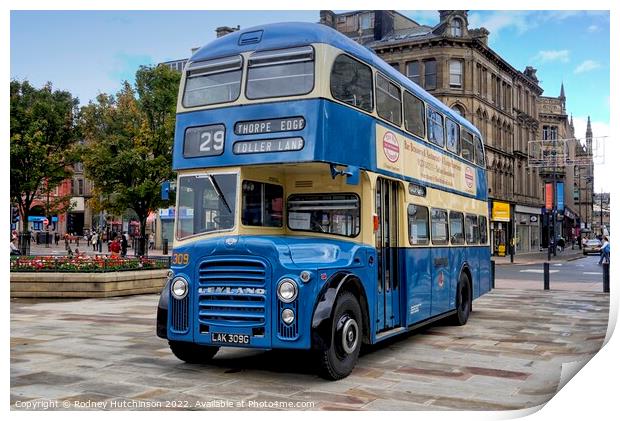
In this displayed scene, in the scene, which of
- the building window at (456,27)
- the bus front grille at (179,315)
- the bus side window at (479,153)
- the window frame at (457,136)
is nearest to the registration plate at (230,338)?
the bus front grille at (179,315)

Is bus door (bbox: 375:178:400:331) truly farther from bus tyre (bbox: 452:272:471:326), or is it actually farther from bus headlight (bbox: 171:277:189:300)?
bus tyre (bbox: 452:272:471:326)

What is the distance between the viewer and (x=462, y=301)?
1380 centimetres

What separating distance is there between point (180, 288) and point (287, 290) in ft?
4.92

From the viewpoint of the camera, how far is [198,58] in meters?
9.10

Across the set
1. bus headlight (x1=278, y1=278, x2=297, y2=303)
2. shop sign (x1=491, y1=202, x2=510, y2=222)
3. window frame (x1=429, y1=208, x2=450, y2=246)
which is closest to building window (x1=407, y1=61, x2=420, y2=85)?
shop sign (x1=491, y1=202, x2=510, y2=222)

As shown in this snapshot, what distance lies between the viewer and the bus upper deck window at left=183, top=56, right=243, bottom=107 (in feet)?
28.4

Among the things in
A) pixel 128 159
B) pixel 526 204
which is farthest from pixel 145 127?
pixel 526 204

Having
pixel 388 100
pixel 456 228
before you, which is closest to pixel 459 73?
pixel 456 228

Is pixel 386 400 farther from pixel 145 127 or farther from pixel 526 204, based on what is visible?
pixel 526 204

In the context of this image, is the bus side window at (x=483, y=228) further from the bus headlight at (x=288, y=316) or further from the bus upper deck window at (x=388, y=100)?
the bus headlight at (x=288, y=316)

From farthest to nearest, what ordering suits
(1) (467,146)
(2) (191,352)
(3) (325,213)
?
(1) (467,146), (3) (325,213), (2) (191,352)

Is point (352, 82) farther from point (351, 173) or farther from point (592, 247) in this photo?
point (592, 247)

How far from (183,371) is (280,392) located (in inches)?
66.5

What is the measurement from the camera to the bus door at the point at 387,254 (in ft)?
31.5
